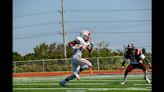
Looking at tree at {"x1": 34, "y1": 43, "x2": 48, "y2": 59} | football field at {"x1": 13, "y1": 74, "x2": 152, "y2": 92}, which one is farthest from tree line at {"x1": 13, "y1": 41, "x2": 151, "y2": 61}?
football field at {"x1": 13, "y1": 74, "x2": 152, "y2": 92}

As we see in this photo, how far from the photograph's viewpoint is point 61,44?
114ft

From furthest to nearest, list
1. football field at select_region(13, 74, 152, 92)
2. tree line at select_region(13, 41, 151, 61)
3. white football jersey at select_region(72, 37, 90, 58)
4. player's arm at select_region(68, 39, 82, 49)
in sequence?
tree line at select_region(13, 41, 151, 61), player's arm at select_region(68, 39, 82, 49), white football jersey at select_region(72, 37, 90, 58), football field at select_region(13, 74, 152, 92)

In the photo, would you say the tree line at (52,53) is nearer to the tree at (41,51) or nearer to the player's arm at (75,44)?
the tree at (41,51)

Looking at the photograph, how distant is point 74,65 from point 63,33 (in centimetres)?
2660

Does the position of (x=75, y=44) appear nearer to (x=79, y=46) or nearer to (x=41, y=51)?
(x=79, y=46)

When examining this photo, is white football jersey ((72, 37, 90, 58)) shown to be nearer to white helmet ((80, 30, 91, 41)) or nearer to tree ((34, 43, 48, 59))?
white helmet ((80, 30, 91, 41))

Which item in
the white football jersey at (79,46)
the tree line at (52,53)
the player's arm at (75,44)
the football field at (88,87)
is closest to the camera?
the football field at (88,87)

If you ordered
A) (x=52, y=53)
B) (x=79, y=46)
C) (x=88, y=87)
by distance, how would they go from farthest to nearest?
(x=52, y=53) < (x=79, y=46) < (x=88, y=87)

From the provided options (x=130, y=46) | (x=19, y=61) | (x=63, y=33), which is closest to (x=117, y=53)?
(x=19, y=61)

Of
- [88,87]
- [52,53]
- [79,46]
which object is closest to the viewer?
[88,87]

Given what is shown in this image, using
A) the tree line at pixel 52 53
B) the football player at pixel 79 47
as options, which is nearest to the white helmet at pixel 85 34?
the football player at pixel 79 47

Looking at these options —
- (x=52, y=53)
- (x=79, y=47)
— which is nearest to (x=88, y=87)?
(x=79, y=47)

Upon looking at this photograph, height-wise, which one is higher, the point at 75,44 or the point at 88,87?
the point at 75,44
